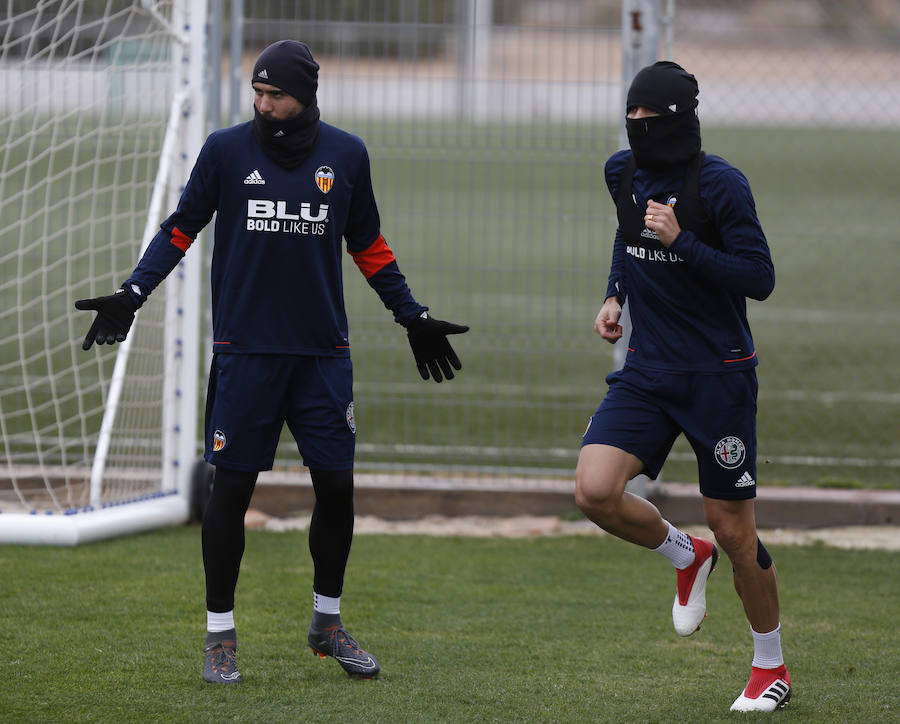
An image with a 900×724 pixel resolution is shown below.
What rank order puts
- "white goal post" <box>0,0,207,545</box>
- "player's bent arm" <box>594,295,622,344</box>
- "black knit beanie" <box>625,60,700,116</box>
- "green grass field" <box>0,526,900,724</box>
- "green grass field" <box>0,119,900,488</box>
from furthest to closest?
"green grass field" <box>0,119,900,488</box> → "white goal post" <box>0,0,207,545</box> → "player's bent arm" <box>594,295,622,344</box> → "green grass field" <box>0,526,900,724</box> → "black knit beanie" <box>625,60,700,116</box>

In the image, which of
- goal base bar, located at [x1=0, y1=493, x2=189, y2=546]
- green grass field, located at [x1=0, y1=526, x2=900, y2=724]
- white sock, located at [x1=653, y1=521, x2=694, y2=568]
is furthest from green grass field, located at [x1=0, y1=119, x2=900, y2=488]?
white sock, located at [x1=653, y1=521, x2=694, y2=568]

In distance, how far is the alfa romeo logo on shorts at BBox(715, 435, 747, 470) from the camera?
4074 mm

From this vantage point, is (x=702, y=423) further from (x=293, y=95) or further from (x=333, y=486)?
(x=293, y=95)

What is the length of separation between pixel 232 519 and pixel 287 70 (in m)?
1.52

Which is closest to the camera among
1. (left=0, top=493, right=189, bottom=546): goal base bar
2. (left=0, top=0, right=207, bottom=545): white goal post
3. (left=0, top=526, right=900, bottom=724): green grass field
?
(left=0, top=526, right=900, bottom=724): green grass field

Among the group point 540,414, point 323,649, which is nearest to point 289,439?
point 540,414

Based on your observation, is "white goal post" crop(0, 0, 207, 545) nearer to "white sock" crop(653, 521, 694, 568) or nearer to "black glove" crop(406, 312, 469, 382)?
"black glove" crop(406, 312, 469, 382)

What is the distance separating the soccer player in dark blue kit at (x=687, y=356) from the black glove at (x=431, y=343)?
64cm

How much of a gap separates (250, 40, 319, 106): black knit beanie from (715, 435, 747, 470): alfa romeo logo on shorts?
1751 mm

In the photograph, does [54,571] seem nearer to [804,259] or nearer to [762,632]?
[762,632]

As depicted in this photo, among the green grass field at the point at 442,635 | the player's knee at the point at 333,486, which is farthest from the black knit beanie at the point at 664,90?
the green grass field at the point at 442,635

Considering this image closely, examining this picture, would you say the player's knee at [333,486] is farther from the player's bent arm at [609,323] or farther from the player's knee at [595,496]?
the player's bent arm at [609,323]

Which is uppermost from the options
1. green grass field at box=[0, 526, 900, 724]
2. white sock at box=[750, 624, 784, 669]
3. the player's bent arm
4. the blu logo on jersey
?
the blu logo on jersey

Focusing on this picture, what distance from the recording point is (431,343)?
457 cm
